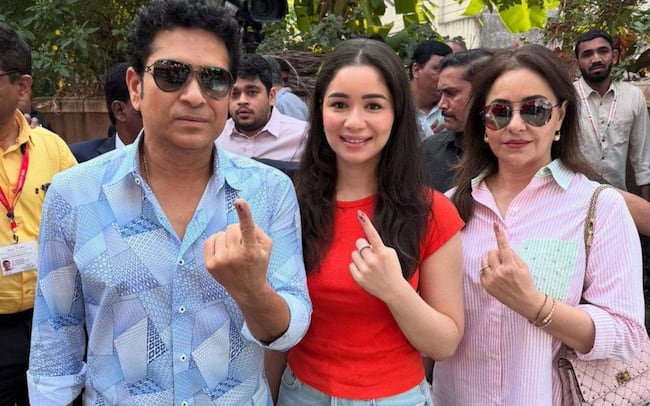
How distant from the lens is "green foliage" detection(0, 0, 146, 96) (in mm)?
6926

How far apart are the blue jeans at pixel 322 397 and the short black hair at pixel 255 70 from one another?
106 inches

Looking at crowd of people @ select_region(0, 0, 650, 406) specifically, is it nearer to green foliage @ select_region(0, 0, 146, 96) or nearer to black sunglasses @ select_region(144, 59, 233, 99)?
black sunglasses @ select_region(144, 59, 233, 99)

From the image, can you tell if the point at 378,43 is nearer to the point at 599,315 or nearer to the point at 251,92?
the point at 599,315

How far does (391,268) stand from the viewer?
5.85 ft

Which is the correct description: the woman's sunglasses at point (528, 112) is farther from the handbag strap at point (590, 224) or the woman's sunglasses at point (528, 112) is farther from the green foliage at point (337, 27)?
the green foliage at point (337, 27)

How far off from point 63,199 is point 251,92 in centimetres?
280

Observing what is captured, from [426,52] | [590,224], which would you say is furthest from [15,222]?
[426,52]

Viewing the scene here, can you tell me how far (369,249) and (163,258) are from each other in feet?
1.91

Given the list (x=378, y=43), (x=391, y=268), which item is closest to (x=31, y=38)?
(x=378, y=43)

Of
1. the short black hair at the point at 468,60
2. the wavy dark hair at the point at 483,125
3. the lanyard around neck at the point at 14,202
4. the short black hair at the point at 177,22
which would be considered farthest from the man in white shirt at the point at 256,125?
the short black hair at the point at 177,22

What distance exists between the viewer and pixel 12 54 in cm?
271

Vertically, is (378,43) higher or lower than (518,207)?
higher

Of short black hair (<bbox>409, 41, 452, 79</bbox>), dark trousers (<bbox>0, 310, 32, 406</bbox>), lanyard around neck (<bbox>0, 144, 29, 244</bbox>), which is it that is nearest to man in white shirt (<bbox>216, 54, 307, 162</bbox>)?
short black hair (<bbox>409, 41, 452, 79</bbox>)

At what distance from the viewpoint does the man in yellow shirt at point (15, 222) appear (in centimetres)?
265
